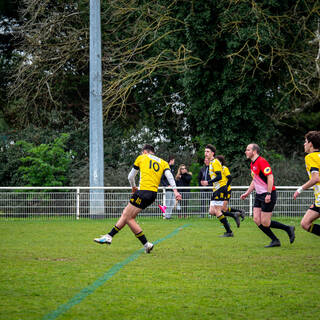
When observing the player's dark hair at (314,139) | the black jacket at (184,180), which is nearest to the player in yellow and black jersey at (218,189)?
the player's dark hair at (314,139)

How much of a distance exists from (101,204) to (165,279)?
41.1 ft

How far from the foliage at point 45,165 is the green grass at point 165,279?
1030 cm

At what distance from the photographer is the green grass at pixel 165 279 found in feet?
17.4

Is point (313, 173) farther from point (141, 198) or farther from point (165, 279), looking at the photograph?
point (165, 279)

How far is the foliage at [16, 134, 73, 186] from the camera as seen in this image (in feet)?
73.3

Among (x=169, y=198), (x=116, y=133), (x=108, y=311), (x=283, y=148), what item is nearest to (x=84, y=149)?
(x=116, y=133)

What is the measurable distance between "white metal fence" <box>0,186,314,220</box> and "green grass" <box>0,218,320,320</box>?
6.77 metres

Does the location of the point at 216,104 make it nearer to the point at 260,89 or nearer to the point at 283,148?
the point at 260,89

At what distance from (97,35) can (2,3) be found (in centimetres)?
1070

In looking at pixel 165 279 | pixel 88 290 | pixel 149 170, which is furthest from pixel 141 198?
pixel 88 290

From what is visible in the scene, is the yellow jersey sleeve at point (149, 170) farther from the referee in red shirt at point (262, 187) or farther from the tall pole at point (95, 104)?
the tall pole at point (95, 104)

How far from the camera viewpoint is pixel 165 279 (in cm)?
694

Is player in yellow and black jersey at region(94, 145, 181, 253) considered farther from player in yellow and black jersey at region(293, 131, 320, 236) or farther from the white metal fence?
the white metal fence

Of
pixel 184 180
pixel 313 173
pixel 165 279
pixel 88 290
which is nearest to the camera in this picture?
pixel 88 290
